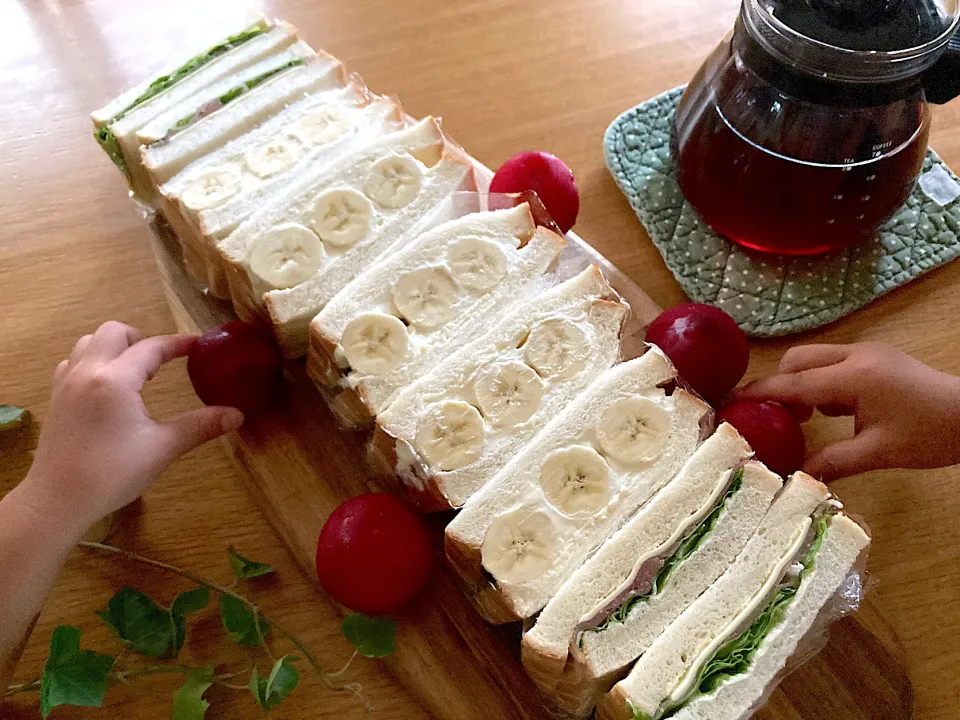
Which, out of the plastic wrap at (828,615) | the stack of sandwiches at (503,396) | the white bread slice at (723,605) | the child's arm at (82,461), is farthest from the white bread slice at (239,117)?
the plastic wrap at (828,615)

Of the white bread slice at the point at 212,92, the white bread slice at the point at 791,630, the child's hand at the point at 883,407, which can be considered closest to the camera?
the white bread slice at the point at 791,630

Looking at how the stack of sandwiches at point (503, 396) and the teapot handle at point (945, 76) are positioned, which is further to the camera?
the teapot handle at point (945, 76)

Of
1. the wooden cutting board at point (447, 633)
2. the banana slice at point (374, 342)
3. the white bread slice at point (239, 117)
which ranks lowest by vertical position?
the wooden cutting board at point (447, 633)

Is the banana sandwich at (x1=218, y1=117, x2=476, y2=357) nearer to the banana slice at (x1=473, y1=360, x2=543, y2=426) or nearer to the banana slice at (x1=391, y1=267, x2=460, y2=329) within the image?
the banana slice at (x1=391, y1=267, x2=460, y2=329)

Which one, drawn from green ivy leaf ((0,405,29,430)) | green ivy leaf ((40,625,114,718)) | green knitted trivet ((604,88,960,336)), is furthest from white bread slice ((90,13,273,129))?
green ivy leaf ((40,625,114,718))

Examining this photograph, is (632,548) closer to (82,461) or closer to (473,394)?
(473,394)

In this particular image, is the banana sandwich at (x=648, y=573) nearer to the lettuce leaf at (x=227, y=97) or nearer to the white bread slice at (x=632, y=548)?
the white bread slice at (x=632, y=548)
